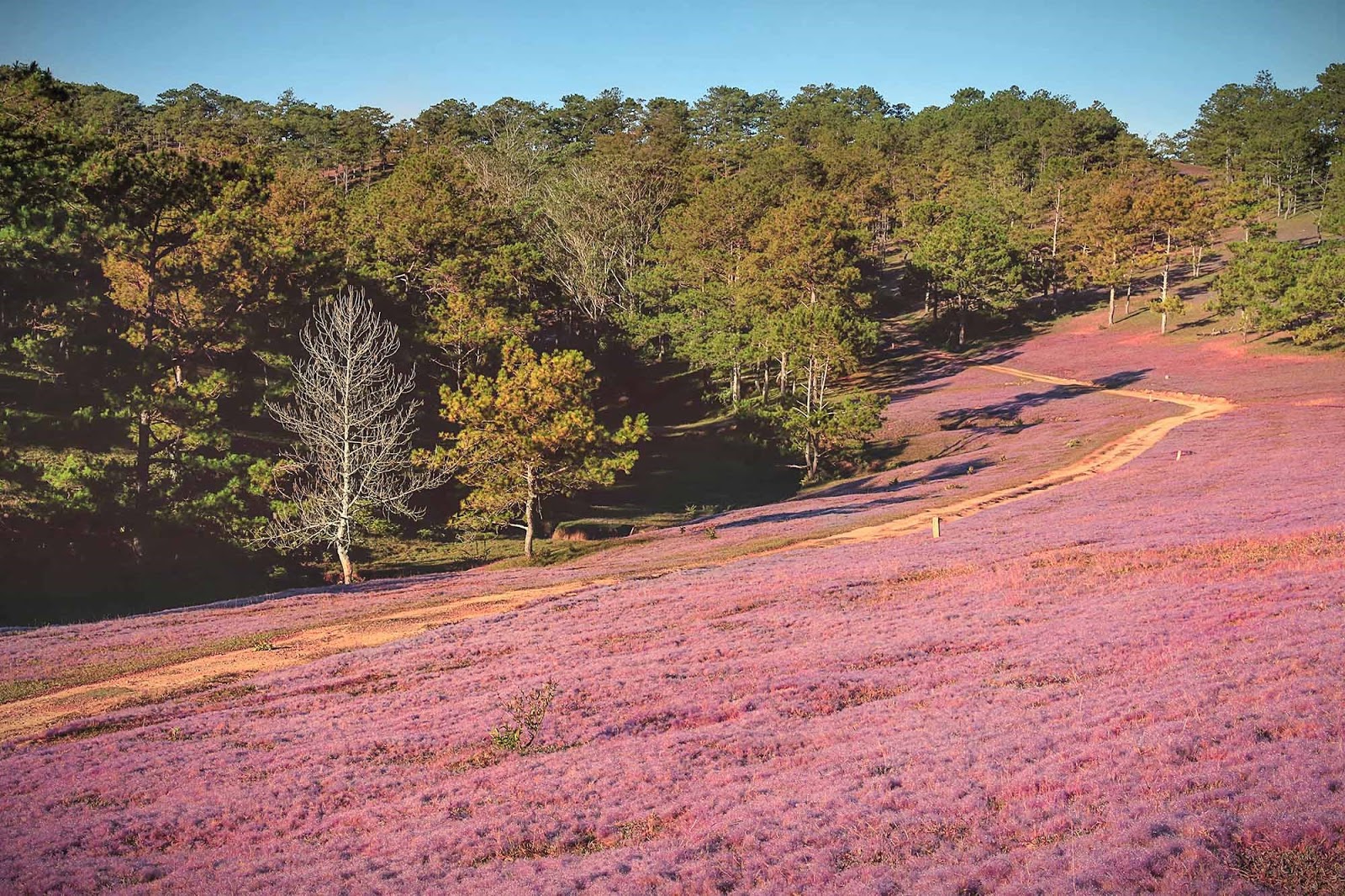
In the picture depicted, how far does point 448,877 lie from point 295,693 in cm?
1123

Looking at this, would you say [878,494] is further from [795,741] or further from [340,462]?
[795,741]

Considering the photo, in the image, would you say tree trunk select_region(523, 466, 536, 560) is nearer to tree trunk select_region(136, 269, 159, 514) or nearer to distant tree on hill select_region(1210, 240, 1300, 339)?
tree trunk select_region(136, 269, 159, 514)

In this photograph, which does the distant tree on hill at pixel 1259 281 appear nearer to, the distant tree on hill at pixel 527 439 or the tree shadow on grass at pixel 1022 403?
the tree shadow on grass at pixel 1022 403

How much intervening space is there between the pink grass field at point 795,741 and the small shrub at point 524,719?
0.26m

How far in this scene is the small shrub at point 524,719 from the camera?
14.4 metres

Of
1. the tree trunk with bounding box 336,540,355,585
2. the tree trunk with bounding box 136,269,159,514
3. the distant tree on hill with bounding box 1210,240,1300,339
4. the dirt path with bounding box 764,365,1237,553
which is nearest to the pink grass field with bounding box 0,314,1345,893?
the dirt path with bounding box 764,365,1237,553

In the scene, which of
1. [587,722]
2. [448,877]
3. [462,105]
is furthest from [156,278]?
[462,105]

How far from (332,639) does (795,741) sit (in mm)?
17298

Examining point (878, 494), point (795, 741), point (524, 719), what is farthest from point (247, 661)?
point (878, 494)

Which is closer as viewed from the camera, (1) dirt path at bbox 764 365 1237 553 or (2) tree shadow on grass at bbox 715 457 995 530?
(1) dirt path at bbox 764 365 1237 553

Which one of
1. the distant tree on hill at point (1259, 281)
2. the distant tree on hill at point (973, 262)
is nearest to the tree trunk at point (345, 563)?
the distant tree on hill at point (1259, 281)

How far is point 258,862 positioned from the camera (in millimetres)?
10797

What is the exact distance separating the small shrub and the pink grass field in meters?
0.26

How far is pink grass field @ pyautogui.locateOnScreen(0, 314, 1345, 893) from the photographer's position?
29.4ft
